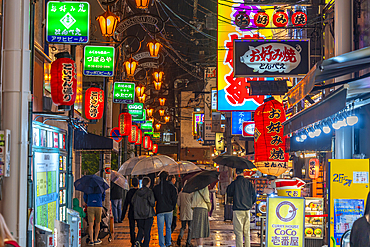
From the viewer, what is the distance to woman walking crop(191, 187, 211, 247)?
44.2ft

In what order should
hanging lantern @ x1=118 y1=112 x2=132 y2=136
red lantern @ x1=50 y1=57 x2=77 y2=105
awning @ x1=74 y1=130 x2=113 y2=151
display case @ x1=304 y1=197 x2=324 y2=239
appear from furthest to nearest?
hanging lantern @ x1=118 y1=112 x2=132 y2=136 → awning @ x1=74 y1=130 x2=113 y2=151 → display case @ x1=304 y1=197 x2=324 y2=239 → red lantern @ x1=50 y1=57 x2=77 y2=105

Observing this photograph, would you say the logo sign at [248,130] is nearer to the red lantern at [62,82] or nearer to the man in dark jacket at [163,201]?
the man in dark jacket at [163,201]

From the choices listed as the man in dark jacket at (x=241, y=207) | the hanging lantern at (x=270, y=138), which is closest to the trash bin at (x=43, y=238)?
the man in dark jacket at (x=241, y=207)

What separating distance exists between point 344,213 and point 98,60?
10.9m

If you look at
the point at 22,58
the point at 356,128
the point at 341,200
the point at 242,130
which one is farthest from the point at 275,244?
the point at 242,130

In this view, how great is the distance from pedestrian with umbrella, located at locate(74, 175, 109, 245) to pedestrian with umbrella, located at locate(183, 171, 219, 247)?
2.97 meters

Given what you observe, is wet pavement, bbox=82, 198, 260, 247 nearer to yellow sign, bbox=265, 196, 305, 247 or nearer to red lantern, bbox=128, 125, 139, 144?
yellow sign, bbox=265, 196, 305, 247

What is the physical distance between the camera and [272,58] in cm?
1194

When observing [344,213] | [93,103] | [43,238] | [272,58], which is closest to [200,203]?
[272,58]

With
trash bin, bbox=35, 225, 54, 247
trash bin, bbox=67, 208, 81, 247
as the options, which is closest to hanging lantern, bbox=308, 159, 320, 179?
trash bin, bbox=67, 208, 81, 247

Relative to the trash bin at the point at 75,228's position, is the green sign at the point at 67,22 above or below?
above

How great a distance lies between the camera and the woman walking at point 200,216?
13461mm

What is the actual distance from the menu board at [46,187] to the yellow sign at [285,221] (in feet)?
17.4

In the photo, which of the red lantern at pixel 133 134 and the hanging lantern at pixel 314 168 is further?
the red lantern at pixel 133 134
